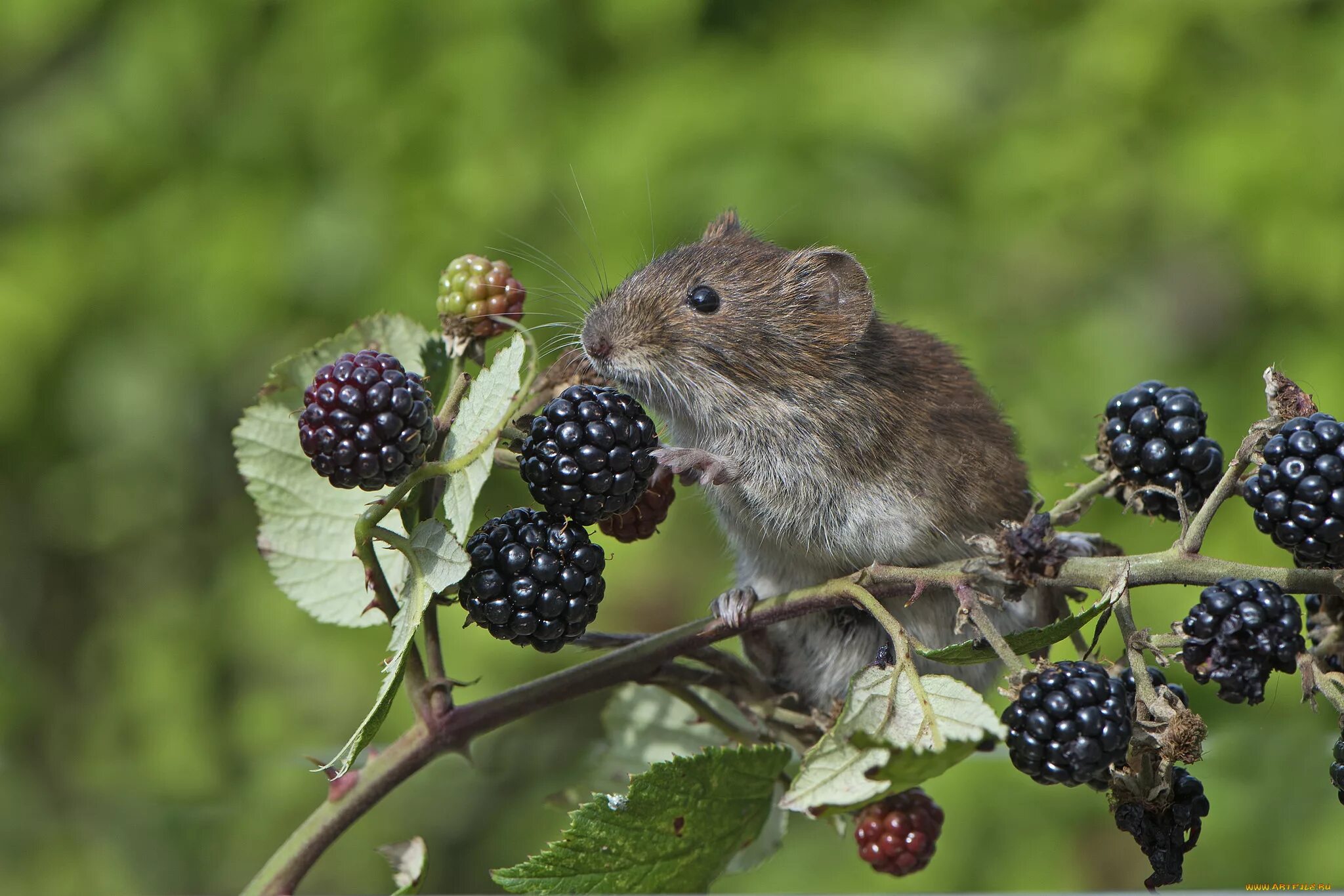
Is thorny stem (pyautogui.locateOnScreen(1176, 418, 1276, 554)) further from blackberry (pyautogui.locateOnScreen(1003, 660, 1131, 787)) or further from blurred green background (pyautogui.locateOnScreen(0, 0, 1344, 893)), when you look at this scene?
blurred green background (pyautogui.locateOnScreen(0, 0, 1344, 893))

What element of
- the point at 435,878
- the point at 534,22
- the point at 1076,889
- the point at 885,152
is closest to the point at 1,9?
the point at 534,22

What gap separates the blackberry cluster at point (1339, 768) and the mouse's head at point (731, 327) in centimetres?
115

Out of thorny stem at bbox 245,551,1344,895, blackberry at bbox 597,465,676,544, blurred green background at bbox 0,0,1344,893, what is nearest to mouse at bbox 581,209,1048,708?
blackberry at bbox 597,465,676,544

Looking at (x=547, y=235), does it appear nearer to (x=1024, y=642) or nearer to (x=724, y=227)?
(x=724, y=227)

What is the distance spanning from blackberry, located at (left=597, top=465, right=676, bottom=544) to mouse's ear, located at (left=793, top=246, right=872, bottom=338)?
0.61 metres

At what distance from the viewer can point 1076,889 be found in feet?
11.3

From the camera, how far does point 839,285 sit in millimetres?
2336

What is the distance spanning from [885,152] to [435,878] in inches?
116

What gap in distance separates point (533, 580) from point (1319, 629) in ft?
3.09

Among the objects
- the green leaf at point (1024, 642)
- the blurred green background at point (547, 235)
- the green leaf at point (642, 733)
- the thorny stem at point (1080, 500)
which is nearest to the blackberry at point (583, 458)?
the green leaf at point (1024, 642)

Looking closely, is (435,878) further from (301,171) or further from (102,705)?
(301,171)

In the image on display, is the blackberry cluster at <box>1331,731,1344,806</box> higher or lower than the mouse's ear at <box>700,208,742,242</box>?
lower

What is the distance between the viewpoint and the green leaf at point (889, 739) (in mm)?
1224

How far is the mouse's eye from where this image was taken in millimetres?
2311
